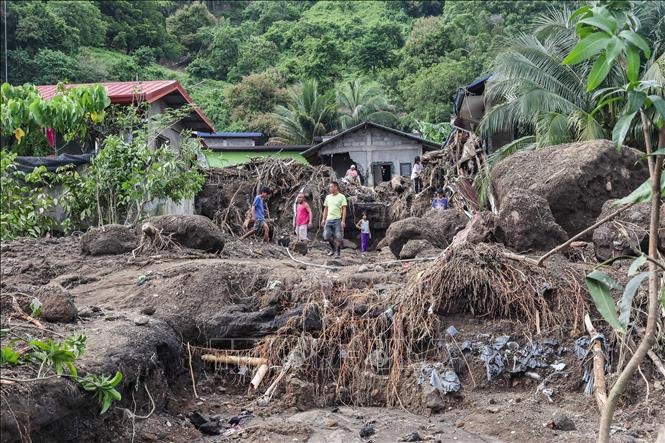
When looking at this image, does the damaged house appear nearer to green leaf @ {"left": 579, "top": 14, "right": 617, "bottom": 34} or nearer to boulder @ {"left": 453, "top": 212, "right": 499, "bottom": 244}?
boulder @ {"left": 453, "top": 212, "right": 499, "bottom": 244}

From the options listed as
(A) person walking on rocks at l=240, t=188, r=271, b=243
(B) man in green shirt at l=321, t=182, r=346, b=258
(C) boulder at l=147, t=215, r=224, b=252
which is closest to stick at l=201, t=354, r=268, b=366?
(C) boulder at l=147, t=215, r=224, b=252

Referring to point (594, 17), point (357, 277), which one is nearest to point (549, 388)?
point (357, 277)

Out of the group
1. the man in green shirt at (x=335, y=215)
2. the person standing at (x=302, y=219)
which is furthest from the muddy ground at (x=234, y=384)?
the person standing at (x=302, y=219)

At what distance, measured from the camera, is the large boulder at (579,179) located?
13000 mm

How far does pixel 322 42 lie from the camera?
172 feet

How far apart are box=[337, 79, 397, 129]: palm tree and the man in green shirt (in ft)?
89.6

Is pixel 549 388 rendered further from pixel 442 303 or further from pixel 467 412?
pixel 442 303

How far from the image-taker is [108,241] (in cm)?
1348

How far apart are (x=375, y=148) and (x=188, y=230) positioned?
66.3 feet

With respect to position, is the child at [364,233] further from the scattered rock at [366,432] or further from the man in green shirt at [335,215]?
the scattered rock at [366,432]

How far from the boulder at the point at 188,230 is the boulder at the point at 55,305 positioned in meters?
5.47

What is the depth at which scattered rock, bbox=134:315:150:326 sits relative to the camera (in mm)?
8774

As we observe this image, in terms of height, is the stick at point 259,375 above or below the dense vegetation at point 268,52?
below

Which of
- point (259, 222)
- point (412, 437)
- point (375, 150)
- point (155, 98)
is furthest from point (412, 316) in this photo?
point (375, 150)
